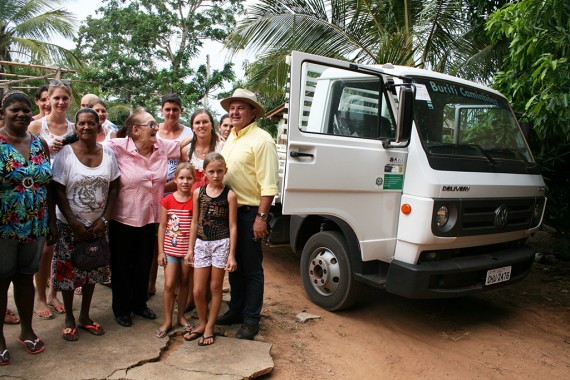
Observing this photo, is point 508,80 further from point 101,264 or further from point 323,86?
point 101,264

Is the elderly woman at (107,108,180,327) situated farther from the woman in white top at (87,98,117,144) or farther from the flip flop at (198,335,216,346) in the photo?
the woman in white top at (87,98,117,144)

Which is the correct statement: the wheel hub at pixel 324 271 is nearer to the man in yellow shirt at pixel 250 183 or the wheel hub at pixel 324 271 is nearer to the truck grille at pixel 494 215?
the man in yellow shirt at pixel 250 183

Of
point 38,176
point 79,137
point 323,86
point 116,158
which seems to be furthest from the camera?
point 323,86

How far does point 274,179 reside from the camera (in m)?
3.38

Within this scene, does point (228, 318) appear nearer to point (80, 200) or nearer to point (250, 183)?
point (250, 183)

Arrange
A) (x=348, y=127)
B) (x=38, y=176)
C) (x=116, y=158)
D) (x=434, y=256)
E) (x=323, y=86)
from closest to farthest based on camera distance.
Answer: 1. (x=38, y=176)
2. (x=116, y=158)
3. (x=434, y=256)
4. (x=348, y=127)
5. (x=323, y=86)

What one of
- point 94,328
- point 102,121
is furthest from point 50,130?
point 94,328

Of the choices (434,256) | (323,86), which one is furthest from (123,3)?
(434,256)

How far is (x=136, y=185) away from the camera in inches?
139

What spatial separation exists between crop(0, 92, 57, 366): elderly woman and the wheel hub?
235 cm

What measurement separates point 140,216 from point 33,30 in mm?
11155

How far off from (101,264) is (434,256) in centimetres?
263

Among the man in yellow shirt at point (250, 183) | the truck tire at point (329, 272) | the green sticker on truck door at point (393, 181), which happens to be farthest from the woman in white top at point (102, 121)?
the green sticker on truck door at point (393, 181)

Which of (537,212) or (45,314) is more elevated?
(537,212)
